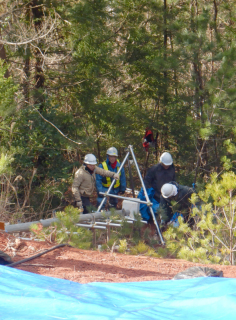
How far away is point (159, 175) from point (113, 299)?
5809mm

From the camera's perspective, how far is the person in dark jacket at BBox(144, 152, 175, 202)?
8750mm

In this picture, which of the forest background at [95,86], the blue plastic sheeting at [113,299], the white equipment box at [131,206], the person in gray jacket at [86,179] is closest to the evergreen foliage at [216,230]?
the white equipment box at [131,206]

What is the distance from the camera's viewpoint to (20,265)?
4.31 m

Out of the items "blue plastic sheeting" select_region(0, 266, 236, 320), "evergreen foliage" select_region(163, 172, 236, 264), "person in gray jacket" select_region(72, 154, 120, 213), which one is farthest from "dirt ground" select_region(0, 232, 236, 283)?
"person in gray jacket" select_region(72, 154, 120, 213)

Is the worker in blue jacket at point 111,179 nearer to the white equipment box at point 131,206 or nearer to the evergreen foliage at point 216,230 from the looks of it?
the white equipment box at point 131,206

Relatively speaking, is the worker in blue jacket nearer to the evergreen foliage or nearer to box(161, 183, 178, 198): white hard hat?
box(161, 183, 178, 198): white hard hat

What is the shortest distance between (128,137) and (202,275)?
8.17 meters

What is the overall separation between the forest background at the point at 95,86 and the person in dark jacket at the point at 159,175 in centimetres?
104

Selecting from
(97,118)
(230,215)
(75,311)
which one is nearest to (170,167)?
(97,118)

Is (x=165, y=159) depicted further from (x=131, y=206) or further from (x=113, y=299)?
(x=113, y=299)

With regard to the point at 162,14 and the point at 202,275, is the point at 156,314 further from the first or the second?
the point at 162,14

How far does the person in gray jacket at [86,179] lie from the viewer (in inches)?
334

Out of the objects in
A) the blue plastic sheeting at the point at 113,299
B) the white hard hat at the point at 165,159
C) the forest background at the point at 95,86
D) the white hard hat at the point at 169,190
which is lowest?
the white hard hat at the point at 169,190

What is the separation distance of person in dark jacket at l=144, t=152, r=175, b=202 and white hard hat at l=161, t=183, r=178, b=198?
0.92m
